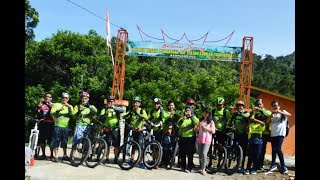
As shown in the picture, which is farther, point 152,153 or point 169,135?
point 169,135

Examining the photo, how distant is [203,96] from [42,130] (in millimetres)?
14391

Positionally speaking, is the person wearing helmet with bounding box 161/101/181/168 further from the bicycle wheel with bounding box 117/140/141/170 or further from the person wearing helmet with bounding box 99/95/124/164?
the person wearing helmet with bounding box 99/95/124/164

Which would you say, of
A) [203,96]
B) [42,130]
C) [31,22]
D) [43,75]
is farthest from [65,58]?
[42,130]

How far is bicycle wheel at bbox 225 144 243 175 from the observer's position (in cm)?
697

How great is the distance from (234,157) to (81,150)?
3.06m

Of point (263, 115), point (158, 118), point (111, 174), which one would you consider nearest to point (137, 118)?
point (158, 118)

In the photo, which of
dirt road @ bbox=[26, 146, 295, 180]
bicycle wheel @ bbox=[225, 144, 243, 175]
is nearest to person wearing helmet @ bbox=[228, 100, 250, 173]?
bicycle wheel @ bbox=[225, 144, 243, 175]

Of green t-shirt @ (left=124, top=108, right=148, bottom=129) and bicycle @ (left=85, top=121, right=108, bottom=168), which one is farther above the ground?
green t-shirt @ (left=124, top=108, right=148, bottom=129)

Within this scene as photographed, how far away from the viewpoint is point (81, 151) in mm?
7445

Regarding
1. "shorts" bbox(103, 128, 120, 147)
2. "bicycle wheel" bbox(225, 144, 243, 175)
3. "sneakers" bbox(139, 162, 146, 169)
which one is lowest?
"sneakers" bbox(139, 162, 146, 169)

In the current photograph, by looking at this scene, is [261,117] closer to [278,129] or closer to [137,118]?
[278,129]

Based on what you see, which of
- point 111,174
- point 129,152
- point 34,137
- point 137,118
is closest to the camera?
point 111,174
